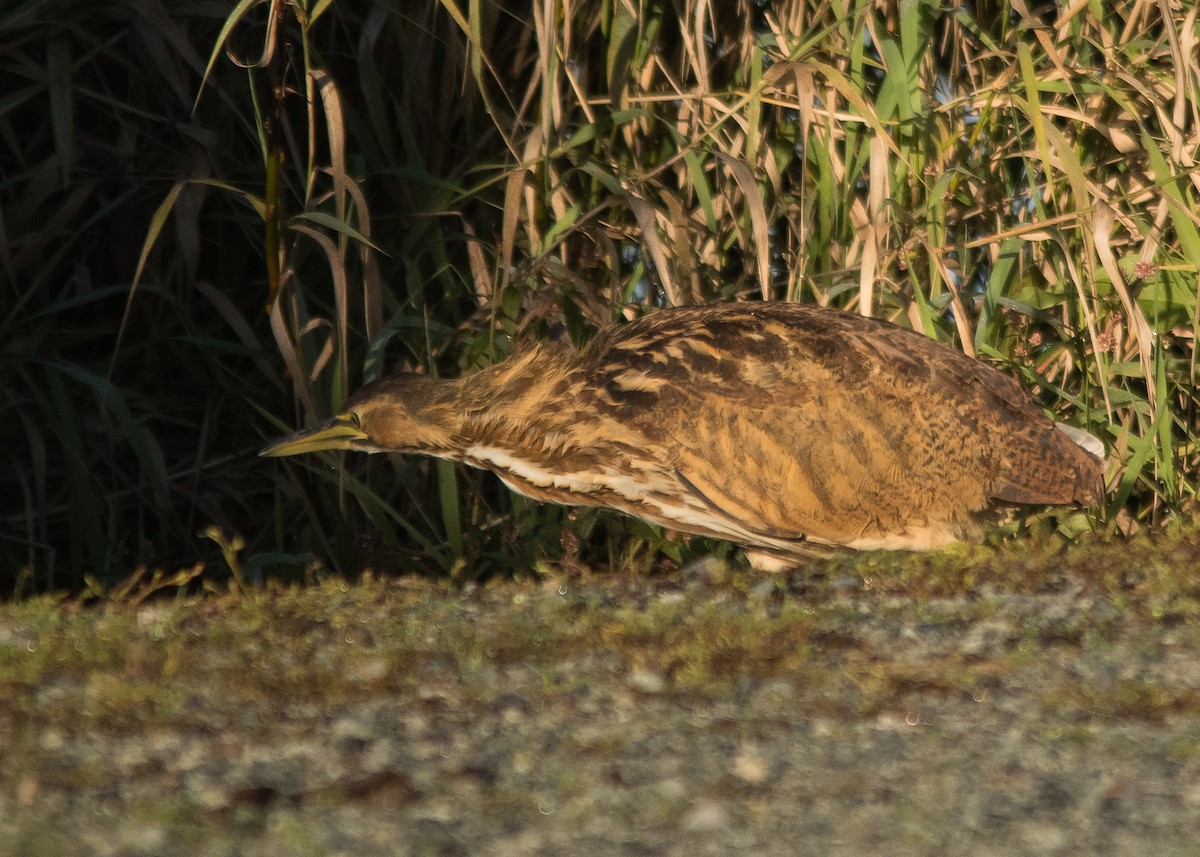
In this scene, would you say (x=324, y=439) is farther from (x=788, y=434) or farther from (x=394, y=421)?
(x=788, y=434)

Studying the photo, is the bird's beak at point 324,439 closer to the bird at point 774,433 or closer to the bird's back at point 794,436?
the bird at point 774,433

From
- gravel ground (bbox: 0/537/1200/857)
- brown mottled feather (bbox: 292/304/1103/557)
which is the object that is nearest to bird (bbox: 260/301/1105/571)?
brown mottled feather (bbox: 292/304/1103/557)

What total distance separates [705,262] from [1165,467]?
48.1 inches

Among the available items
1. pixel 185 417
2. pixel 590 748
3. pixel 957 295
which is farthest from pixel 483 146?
pixel 590 748

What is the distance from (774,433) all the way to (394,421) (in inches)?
32.6

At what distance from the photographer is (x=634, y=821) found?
1806 mm

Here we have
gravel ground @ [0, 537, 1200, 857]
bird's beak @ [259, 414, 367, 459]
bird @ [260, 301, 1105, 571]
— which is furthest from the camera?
bird's beak @ [259, 414, 367, 459]

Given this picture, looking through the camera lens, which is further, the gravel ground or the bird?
the bird

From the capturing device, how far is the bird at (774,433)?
3539mm

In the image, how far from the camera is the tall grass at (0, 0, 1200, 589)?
4133 millimetres

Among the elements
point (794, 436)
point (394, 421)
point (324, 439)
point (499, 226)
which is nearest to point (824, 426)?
point (794, 436)

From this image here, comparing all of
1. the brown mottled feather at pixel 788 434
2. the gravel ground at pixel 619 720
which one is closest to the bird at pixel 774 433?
the brown mottled feather at pixel 788 434

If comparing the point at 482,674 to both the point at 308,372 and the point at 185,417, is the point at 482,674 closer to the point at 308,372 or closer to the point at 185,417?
the point at 308,372

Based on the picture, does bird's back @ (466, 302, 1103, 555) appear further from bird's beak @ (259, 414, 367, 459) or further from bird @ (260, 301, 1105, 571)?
bird's beak @ (259, 414, 367, 459)
